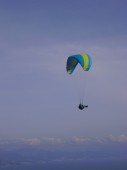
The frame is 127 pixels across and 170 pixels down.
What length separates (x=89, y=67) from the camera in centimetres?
5322

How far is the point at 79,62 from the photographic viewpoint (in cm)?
5347

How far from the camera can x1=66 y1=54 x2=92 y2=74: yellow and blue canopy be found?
2085 inches

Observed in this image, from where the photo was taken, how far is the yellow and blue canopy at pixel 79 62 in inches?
2085

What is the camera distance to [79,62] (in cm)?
5347

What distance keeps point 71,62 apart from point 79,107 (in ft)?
26.7

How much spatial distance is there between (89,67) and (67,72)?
363cm

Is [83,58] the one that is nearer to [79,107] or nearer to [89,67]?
[89,67]

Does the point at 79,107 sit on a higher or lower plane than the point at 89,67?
lower

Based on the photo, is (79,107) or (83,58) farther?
(83,58)

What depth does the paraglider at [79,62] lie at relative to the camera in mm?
52881

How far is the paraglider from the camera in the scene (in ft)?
173

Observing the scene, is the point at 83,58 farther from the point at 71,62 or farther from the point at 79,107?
the point at 79,107

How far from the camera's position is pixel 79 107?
165 ft

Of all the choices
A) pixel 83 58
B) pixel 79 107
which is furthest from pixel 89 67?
pixel 79 107
